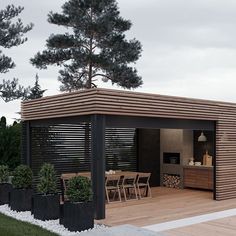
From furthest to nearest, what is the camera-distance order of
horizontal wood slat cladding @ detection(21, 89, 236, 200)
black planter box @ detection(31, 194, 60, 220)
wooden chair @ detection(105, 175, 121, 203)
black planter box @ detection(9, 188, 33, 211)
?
wooden chair @ detection(105, 175, 121, 203)
black planter box @ detection(9, 188, 33, 211)
horizontal wood slat cladding @ detection(21, 89, 236, 200)
black planter box @ detection(31, 194, 60, 220)

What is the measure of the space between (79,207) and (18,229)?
1.28m

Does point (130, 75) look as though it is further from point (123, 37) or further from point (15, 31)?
point (15, 31)

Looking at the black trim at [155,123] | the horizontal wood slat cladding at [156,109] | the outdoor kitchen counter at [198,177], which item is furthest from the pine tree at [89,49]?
the black trim at [155,123]

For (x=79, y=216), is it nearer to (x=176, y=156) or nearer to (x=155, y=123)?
(x=155, y=123)

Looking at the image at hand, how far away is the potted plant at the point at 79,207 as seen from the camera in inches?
315

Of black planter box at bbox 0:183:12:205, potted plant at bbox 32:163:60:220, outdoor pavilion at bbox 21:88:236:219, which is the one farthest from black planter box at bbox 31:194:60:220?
black planter box at bbox 0:183:12:205

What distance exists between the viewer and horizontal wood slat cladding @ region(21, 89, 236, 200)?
9172 mm

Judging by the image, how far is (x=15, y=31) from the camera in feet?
60.9

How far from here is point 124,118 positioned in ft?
31.8

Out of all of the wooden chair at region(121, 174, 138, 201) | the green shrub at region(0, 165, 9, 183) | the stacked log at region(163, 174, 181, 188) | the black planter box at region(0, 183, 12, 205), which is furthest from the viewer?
the stacked log at region(163, 174, 181, 188)

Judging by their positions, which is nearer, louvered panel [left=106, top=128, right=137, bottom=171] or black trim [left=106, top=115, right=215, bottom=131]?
black trim [left=106, top=115, right=215, bottom=131]

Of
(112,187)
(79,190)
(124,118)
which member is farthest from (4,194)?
(124,118)

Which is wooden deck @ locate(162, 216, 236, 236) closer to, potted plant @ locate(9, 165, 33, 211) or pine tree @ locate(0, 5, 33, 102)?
potted plant @ locate(9, 165, 33, 211)

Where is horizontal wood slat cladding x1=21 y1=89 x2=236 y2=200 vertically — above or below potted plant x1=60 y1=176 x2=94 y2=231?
above
